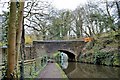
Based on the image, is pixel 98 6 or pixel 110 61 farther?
pixel 98 6

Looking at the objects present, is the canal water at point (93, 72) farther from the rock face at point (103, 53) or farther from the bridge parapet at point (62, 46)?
the bridge parapet at point (62, 46)

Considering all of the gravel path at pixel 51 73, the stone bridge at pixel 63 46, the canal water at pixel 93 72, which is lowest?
the canal water at pixel 93 72

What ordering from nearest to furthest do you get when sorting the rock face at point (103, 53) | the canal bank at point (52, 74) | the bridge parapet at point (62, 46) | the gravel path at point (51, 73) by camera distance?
the canal bank at point (52, 74) < the gravel path at point (51, 73) < the rock face at point (103, 53) < the bridge parapet at point (62, 46)

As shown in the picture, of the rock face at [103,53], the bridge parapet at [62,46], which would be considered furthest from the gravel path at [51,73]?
the bridge parapet at [62,46]

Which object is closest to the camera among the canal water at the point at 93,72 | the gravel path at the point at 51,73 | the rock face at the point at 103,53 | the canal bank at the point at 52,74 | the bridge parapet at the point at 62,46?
the canal bank at the point at 52,74

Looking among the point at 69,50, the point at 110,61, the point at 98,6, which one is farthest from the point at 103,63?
the point at 69,50

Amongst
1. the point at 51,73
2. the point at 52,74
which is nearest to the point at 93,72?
the point at 51,73

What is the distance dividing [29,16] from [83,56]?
14.4 m

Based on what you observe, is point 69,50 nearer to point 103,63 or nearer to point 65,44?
point 65,44

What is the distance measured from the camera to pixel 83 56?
31.5m

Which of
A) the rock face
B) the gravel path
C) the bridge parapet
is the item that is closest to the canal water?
the gravel path

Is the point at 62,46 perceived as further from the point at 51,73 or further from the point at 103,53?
the point at 51,73

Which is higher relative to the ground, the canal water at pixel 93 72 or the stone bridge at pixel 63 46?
the stone bridge at pixel 63 46

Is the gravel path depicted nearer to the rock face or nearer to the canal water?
the canal water
